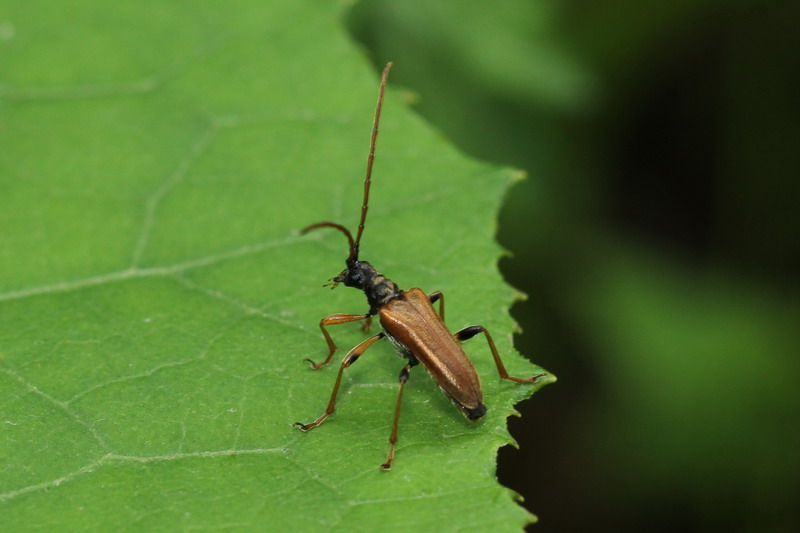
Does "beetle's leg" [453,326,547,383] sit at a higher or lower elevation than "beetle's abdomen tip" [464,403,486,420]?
higher

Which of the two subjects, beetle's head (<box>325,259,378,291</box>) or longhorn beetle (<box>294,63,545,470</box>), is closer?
longhorn beetle (<box>294,63,545,470</box>)

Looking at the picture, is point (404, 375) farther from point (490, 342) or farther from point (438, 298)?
point (438, 298)

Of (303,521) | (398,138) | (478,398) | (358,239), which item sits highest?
(398,138)

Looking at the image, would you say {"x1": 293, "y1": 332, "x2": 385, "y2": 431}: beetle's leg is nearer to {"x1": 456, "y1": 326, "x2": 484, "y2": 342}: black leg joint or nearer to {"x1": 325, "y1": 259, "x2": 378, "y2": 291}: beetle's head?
{"x1": 325, "y1": 259, "x2": 378, "y2": 291}: beetle's head

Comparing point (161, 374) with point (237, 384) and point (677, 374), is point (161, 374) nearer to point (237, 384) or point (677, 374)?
point (237, 384)

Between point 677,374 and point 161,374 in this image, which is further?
point 677,374

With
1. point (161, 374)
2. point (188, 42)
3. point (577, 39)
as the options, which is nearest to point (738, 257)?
point (577, 39)

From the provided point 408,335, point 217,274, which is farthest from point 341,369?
point 217,274

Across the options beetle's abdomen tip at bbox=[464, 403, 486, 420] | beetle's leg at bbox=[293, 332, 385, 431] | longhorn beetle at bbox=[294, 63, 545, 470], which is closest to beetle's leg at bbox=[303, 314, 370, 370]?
longhorn beetle at bbox=[294, 63, 545, 470]
